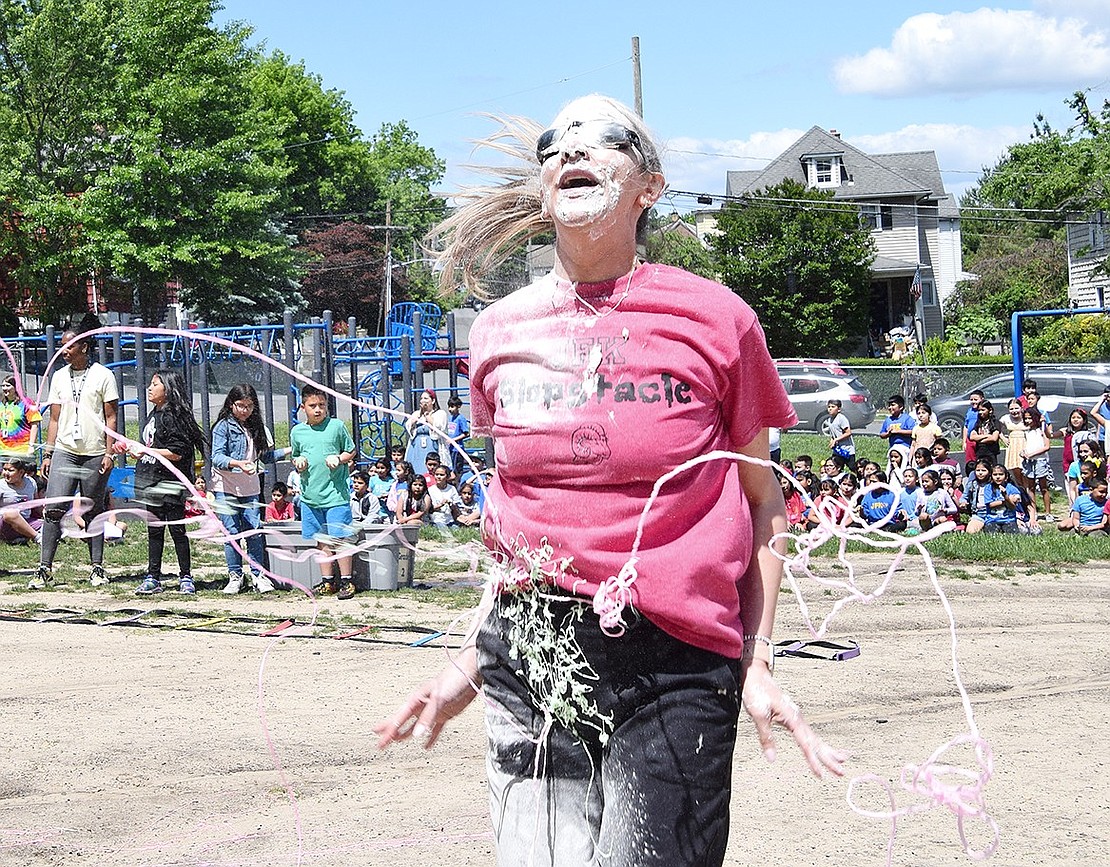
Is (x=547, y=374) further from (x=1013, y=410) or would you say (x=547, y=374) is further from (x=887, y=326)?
(x=887, y=326)

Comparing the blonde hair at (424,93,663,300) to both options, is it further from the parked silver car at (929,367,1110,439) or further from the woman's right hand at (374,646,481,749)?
the parked silver car at (929,367,1110,439)

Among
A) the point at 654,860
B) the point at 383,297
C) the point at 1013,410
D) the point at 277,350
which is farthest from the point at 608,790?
the point at 383,297

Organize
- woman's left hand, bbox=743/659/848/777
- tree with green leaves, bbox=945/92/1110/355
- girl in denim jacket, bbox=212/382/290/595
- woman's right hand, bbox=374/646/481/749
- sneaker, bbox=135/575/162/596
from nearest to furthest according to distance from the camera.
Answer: woman's left hand, bbox=743/659/848/777 → woman's right hand, bbox=374/646/481/749 → girl in denim jacket, bbox=212/382/290/595 → sneaker, bbox=135/575/162/596 → tree with green leaves, bbox=945/92/1110/355

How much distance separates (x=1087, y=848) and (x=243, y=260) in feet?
123

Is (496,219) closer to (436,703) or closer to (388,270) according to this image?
(436,703)

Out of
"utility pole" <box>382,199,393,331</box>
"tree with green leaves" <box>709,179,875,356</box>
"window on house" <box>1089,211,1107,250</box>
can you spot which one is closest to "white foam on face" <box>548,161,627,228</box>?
"window on house" <box>1089,211,1107,250</box>

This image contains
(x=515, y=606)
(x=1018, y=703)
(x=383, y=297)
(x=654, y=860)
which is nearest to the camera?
(x=654, y=860)

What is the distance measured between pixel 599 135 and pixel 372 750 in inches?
137

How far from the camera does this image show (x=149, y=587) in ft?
30.3

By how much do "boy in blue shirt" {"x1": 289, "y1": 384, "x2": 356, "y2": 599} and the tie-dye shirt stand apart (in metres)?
3.59

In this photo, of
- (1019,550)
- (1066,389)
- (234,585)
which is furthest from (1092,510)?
(234,585)

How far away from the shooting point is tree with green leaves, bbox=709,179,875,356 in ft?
129

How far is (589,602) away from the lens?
2.29 m

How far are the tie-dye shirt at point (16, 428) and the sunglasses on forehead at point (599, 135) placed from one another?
31.9 feet
